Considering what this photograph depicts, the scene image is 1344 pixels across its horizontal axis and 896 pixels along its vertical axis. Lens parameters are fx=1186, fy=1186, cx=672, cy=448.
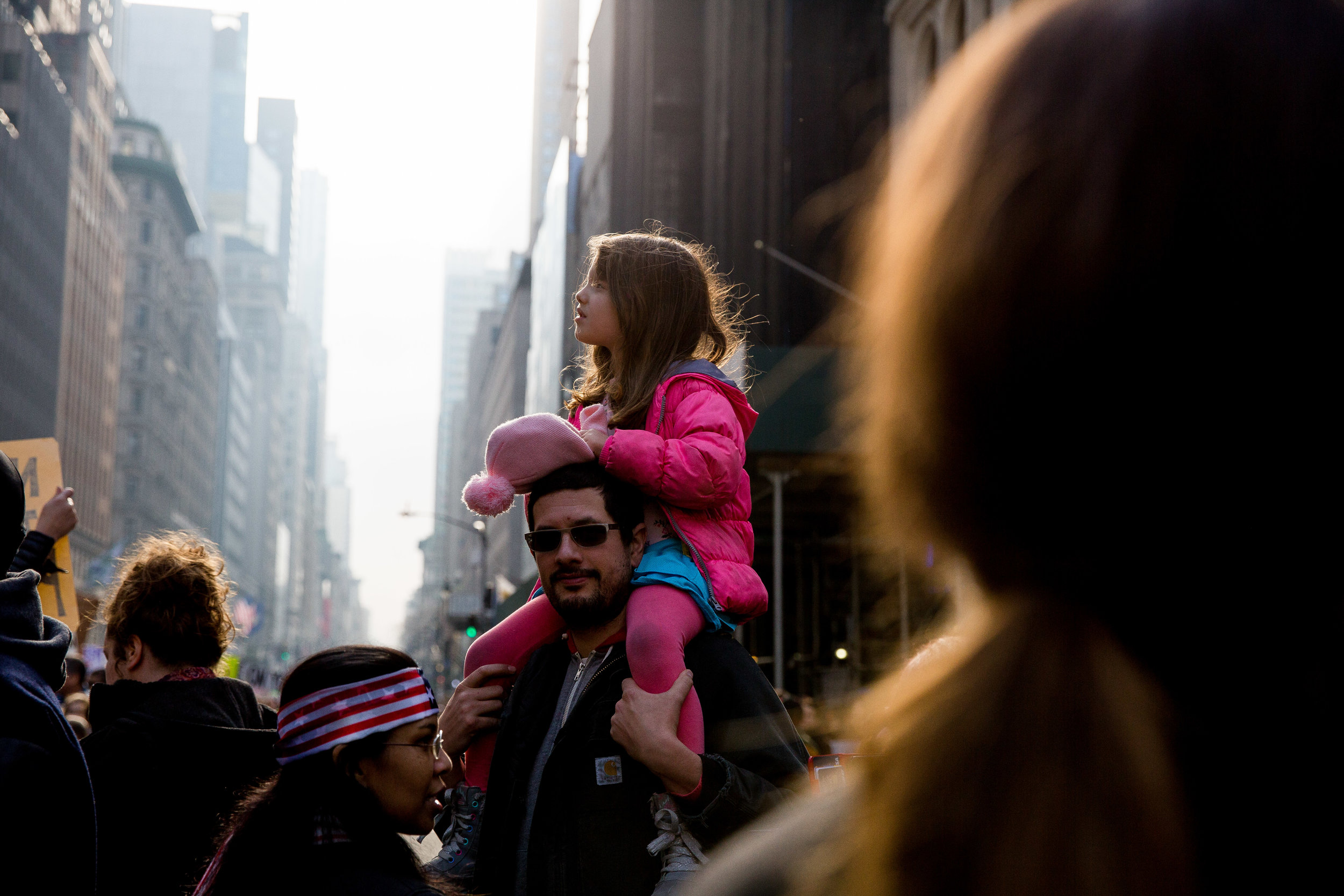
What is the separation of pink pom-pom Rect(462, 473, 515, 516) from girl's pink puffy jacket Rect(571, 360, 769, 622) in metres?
0.30

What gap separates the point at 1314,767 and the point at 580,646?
2.64 meters

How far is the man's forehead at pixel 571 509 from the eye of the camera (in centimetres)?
322

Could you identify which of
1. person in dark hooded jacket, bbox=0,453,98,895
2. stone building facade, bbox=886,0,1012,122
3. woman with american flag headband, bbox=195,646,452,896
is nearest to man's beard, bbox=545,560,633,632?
woman with american flag headband, bbox=195,646,452,896

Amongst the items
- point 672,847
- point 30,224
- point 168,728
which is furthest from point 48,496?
point 30,224

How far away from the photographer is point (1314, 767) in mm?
788

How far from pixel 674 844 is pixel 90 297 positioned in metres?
97.2

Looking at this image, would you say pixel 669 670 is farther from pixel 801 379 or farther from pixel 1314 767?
pixel 801 379

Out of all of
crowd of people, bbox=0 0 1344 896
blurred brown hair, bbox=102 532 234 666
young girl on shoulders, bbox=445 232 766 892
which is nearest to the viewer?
crowd of people, bbox=0 0 1344 896

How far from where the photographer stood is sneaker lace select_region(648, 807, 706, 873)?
281 cm

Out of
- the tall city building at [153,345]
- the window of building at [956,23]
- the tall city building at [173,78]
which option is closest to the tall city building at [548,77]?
the tall city building at [153,345]

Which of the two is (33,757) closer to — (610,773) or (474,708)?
(474,708)

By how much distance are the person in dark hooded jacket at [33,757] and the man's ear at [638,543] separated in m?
1.43

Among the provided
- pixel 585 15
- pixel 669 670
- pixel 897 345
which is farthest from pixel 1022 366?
pixel 585 15

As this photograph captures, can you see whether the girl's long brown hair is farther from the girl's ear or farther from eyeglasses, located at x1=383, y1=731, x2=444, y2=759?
the girl's ear
